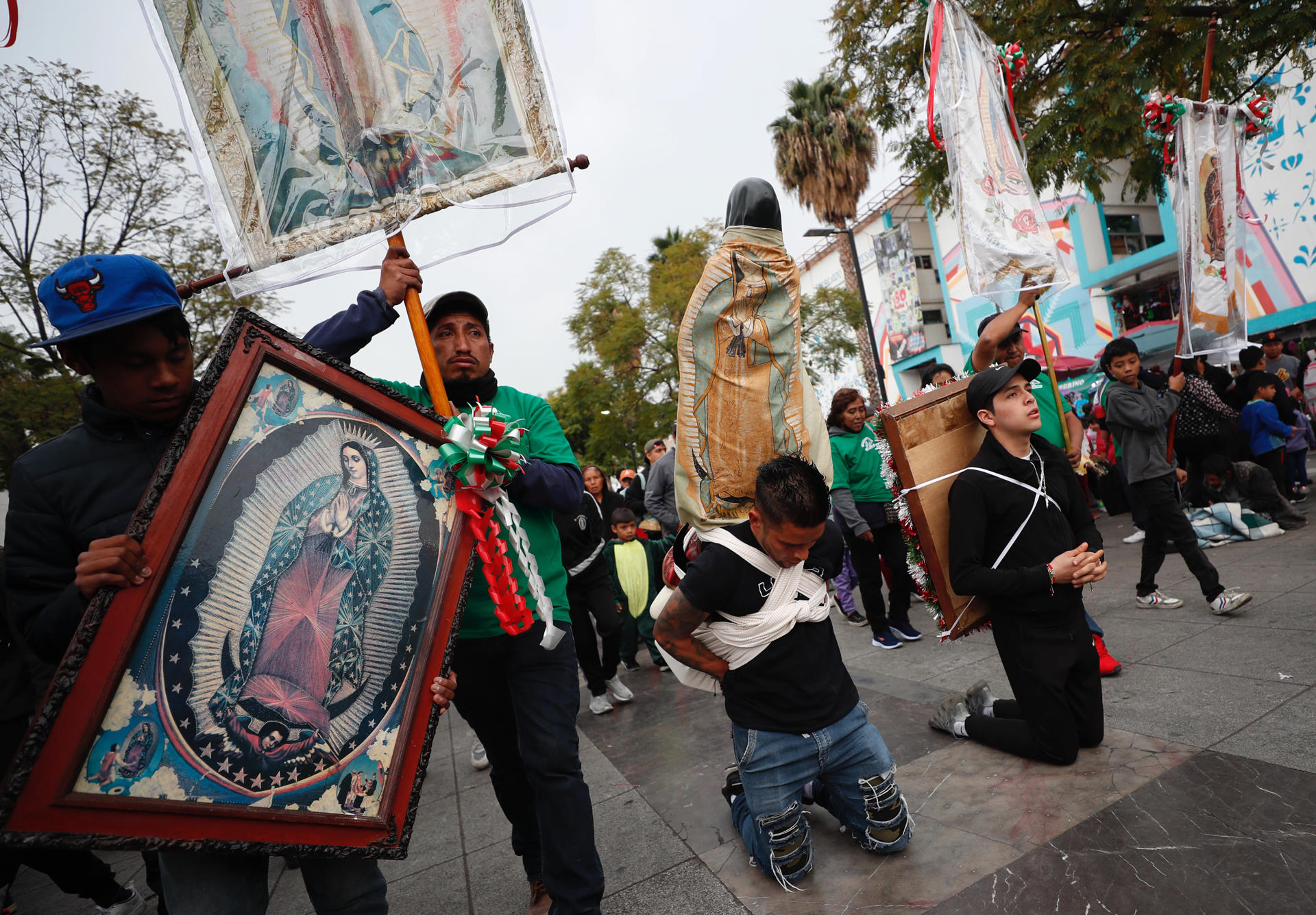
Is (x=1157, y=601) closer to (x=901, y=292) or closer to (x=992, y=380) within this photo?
(x=992, y=380)

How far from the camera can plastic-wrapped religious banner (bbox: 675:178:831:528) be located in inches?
101

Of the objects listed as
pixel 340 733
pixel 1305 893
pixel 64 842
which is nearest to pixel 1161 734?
pixel 1305 893

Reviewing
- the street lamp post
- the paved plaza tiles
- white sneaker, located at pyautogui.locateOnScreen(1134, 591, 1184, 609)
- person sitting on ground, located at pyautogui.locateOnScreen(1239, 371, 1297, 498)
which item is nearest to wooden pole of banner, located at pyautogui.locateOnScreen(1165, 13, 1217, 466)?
white sneaker, located at pyautogui.locateOnScreen(1134, 591, 1184, 609)

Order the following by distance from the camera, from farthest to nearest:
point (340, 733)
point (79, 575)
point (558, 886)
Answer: point (558, 886), point (340, 733), point (79, 575)

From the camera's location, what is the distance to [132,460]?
1824 millimetres

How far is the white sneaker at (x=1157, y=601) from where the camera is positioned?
5086 mm

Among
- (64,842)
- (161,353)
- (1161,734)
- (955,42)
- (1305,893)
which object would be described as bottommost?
(1161,734)

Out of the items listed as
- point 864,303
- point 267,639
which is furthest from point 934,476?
point 864,303

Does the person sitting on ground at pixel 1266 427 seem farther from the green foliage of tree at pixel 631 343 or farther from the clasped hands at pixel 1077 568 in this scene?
the green foliage of tree at pixel 631 343

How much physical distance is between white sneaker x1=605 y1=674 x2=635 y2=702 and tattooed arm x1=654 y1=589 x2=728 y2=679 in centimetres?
300

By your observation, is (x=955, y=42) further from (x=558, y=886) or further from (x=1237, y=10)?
(x=558, y=886)

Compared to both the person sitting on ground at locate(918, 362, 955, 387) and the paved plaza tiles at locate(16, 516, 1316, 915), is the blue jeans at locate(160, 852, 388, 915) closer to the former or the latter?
the paved plaza tiles at locate(16, 516, 1316, 915)

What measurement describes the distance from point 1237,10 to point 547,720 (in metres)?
7.45

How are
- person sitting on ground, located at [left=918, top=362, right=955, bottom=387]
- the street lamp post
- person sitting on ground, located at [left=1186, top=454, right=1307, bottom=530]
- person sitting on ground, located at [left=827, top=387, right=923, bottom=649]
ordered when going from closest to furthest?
1. person sitting on ground, located at [left=918, top=362, right=955, bottom=387]
2. person sitting on ground, located at [left=827, top=387, right=923, bottom=649]
3. person sitting on ground, located at [left=1186, top=454, right=1307, bottom=530]
4. the street lamp post
